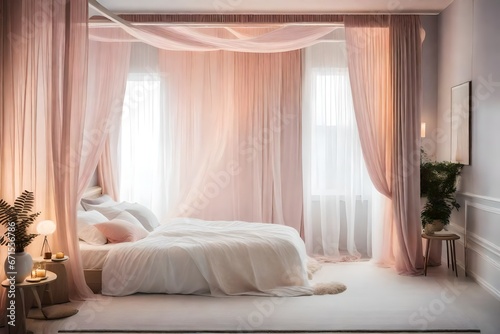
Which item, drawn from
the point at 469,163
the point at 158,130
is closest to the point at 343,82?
the point at 469,163

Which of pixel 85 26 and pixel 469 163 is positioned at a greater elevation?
pixel 85 26

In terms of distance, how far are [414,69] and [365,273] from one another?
7.47 ft

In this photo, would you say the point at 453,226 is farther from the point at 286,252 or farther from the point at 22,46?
the point at 22,46

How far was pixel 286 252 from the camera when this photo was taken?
4988 millimetres

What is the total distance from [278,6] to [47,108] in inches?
105

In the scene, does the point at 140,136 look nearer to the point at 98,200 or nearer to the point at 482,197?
the point at 98,200

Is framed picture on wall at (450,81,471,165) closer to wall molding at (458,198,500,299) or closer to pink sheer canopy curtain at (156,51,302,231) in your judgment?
wall molding at (458,198,500,299)

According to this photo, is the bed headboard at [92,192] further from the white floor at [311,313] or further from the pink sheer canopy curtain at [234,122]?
the white floor at [311,313]

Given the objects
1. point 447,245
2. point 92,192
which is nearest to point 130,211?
point 92,192

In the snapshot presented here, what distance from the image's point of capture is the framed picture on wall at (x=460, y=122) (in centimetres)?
546

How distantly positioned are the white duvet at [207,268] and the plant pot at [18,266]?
1.00m

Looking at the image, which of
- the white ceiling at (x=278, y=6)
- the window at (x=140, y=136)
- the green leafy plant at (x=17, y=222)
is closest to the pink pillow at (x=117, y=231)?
the green leafy plant at (x=17, y=222)

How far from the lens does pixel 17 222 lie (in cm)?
401

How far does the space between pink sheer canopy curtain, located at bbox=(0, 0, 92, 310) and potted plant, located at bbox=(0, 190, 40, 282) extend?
0.29m
